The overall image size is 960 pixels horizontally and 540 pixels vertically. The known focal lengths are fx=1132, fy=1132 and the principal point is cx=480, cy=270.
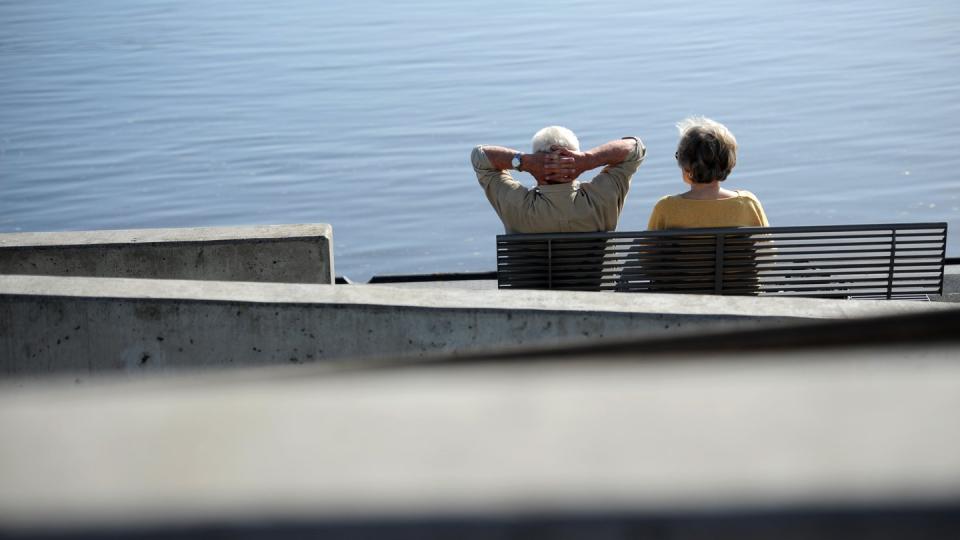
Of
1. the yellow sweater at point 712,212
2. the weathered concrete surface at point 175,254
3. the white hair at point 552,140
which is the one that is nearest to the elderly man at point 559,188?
the white hair at point 552,140

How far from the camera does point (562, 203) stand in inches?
239

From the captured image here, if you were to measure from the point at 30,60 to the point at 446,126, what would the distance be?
A: 60.2 ft

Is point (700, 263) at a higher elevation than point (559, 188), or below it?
below

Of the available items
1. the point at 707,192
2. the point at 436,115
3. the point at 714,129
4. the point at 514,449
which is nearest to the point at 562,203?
the point at 707,192

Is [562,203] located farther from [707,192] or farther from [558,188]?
[707,192]

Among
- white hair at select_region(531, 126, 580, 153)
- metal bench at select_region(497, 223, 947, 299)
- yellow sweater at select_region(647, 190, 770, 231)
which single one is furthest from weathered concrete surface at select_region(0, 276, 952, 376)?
white hair at select_region(531, 126, 580, 153)

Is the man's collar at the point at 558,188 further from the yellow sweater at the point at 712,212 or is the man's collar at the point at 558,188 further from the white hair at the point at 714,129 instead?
the white hair at the point at 714,129

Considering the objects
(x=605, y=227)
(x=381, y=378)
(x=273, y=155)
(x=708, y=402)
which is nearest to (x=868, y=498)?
(x=708, y=402)

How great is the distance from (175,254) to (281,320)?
7.14ft

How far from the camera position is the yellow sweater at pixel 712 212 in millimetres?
5891

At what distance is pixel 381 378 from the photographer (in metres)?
0.39

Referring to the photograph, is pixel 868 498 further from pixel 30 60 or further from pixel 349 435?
pixel 30 60

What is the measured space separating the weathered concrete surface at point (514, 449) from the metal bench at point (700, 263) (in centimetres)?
536

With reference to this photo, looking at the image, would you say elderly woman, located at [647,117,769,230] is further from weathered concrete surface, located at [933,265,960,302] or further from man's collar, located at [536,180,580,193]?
weathered concrete surface, located at [933,265,960,302]
